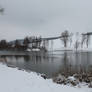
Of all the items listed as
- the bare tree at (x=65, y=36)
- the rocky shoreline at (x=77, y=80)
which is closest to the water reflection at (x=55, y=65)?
the rocky shoreline at (x=77, y=80)

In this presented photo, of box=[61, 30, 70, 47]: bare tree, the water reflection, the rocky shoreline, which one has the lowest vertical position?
the water reflection

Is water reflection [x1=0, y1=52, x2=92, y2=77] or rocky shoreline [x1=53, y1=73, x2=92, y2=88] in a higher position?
rocky shoreline [x1=53, y1=73, x2=92, y2=88]

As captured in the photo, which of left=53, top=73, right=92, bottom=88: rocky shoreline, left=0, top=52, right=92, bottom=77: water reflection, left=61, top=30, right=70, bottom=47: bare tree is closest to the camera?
left=53, top=73, right=92, bottom=88: rocky shoreline

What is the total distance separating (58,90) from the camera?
5.48 metres

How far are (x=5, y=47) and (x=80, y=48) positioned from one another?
4072 cm

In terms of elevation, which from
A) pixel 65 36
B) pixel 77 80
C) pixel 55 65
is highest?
pixel 65 36

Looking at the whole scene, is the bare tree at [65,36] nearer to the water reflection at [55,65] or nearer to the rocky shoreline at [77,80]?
the water reflection at [55,65]

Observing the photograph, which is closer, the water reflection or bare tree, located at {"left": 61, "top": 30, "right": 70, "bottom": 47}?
the water reflection

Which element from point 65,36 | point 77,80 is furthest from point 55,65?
point 65,36

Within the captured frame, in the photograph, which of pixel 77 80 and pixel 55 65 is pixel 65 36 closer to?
pixel 55 65

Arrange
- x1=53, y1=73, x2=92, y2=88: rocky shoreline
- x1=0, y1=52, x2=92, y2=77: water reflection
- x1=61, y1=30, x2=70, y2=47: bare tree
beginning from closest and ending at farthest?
x1=53, y1=73, x2=92, y2=88: rocky shoreline
x1=0, y1=52, x2=92, y2=77: water reflection
x1=61, y1=30, x2=70, y2=47: bare tree

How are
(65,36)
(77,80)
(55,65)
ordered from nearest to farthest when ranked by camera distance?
(77,80) < (55,65) < (65,36)

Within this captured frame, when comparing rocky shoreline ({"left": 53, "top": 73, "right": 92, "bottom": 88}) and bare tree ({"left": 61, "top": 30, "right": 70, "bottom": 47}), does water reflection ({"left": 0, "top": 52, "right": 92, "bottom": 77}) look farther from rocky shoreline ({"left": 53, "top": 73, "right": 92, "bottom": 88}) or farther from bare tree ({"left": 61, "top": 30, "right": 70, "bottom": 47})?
bare tree ({"left": 61, "top": 30, "right": 70, "bottom": 47})

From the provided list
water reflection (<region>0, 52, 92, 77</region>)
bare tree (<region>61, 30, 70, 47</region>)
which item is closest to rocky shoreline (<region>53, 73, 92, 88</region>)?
water reflection (<region>0, 52, 92, 77</region>)
